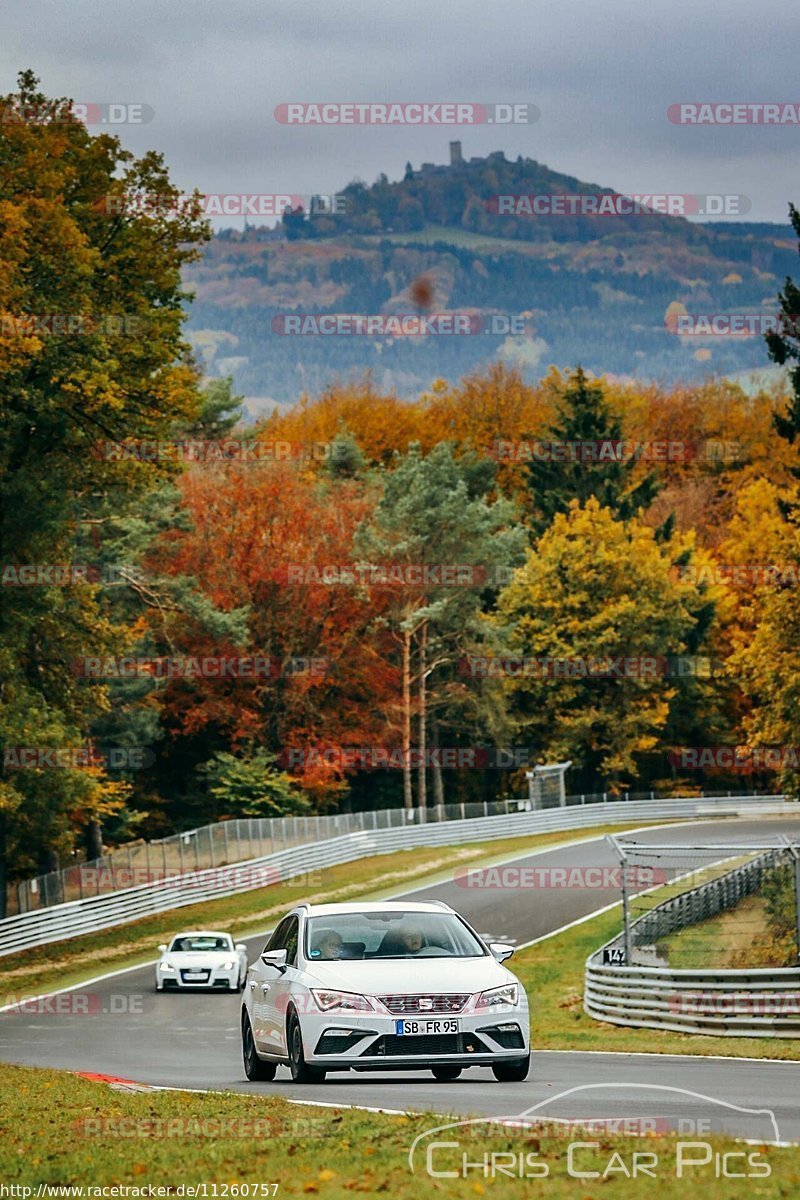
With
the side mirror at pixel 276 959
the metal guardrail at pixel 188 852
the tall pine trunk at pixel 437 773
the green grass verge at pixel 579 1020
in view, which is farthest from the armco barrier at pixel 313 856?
the side mirror at pixel 276 959

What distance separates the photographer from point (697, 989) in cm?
2459

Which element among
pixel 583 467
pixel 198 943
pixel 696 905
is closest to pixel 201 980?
pixel 198 943

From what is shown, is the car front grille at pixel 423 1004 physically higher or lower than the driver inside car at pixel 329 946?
lower

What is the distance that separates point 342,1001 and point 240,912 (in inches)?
1448

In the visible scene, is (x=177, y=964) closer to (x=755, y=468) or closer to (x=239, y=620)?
(x=239, y=620)

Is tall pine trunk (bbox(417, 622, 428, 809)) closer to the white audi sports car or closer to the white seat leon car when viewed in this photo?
the white audi sports car

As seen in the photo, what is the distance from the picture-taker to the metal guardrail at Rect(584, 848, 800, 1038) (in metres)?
22.5

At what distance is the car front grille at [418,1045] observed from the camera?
46.3ft

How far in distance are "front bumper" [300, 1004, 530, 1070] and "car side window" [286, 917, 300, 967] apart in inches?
37.6

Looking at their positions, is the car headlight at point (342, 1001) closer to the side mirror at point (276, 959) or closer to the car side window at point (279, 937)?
the side mirror at point (276, 959)

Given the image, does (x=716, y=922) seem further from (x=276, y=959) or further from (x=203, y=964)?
(x=276, y=959)

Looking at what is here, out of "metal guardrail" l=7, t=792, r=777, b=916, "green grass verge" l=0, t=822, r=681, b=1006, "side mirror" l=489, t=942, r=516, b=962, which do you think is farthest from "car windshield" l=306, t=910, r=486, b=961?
"metal guardrail" l=7, t=792, r=777, b=916

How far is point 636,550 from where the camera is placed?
282 feet

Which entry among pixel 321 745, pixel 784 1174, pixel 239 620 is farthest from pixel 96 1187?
pixel 321 745
